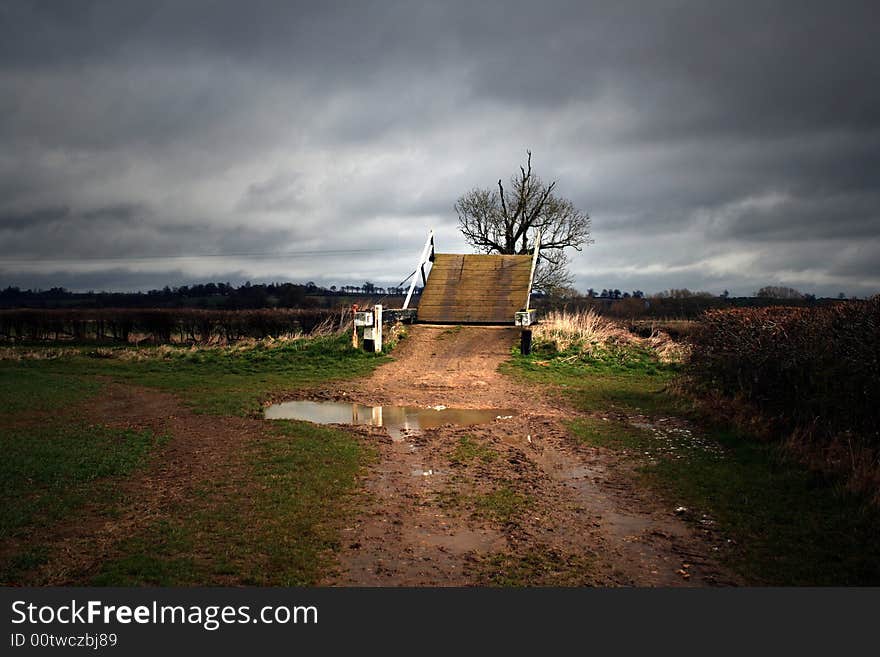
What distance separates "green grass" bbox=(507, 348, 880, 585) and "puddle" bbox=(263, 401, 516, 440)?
2.06 metres

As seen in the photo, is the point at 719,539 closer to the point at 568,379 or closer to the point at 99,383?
the point at 568,379

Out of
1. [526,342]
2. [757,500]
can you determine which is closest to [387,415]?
[757,500]

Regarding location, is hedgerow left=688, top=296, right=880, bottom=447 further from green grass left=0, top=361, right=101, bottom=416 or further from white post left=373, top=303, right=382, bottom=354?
green grass left=0, top=361, right=101, bottom=416

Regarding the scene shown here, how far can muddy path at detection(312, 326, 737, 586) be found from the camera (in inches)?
179

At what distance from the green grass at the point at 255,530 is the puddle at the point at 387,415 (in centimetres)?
265

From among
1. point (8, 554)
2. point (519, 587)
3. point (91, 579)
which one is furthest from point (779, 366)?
point (8, 554)

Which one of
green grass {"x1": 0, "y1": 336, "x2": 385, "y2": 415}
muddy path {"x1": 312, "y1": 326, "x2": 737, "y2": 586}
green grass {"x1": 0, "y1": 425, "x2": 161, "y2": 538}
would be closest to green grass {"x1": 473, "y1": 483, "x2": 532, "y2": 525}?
muddy path {"x1": 312, "y1": 326, "x2": 737, "y2": 586}

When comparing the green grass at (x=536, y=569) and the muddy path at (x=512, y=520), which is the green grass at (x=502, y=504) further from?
the green grass at (x=536, y=569)

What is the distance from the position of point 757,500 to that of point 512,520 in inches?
109

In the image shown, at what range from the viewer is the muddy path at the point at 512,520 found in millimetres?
4551

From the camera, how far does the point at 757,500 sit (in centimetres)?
628

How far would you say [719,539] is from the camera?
209 inches

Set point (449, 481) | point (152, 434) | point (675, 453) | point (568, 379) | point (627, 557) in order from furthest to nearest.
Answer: point (568, 379)
point (152, 434)
point (675, 453)
point (449, 481)
point (627, 557)

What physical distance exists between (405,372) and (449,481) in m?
9.80
